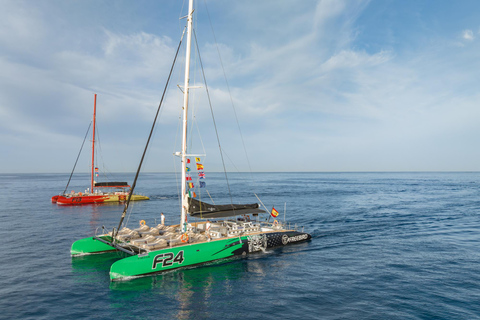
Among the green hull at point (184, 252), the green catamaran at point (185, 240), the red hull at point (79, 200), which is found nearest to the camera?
the green hull at point (184, 252)

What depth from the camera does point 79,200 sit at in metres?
55.5

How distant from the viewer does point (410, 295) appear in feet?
48.8

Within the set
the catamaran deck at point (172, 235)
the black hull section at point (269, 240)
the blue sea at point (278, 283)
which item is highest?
the catamaran deck at point (172, 235)

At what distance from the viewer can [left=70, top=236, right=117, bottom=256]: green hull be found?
21984 millimetres

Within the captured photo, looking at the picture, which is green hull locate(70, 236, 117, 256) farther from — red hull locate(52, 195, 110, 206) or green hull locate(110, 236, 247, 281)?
red hull locate(52, 195, 110, 206)

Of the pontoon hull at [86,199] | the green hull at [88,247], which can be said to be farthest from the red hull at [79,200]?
the green hull at [88,247]

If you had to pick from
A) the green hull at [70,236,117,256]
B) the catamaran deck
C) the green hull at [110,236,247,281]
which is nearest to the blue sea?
the green hull at [110,236,247,281]

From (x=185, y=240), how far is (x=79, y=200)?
45.4 metres

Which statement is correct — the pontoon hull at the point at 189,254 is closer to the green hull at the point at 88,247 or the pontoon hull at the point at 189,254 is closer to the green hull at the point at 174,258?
the green hull at the point at 174,258

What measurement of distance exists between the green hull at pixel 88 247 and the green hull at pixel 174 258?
549cm

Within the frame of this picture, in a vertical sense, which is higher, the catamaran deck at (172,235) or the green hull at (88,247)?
the catamaran deck at (172,235)

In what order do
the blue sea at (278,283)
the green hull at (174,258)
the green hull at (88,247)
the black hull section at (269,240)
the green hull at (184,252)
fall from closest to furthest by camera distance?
1. the blue sea at (278,283)
2. the green hull at (174,258)
3. the green hull at (184,252)
4. the green hull at (88,247)
5. the black hull section at (269,240)

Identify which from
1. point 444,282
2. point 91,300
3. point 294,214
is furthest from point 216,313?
point 294,214

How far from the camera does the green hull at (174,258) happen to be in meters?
17.2
